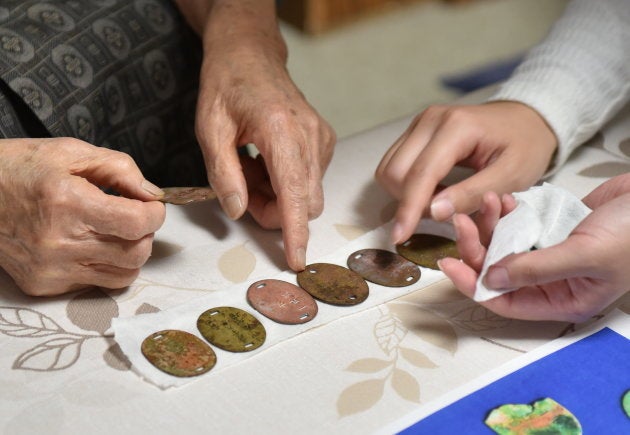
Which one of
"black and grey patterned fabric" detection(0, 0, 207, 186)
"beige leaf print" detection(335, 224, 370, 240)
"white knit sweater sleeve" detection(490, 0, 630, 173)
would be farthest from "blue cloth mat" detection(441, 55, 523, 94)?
"beige leaf print" detection(335, 224, 370, 240)

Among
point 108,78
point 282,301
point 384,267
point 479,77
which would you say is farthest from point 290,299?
point 479,77

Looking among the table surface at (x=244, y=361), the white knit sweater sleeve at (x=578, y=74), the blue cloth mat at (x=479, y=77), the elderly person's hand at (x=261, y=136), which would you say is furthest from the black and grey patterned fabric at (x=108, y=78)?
the blue cloth mat at (x=479, y=77)

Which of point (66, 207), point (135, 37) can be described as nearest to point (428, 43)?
point (135, 37)

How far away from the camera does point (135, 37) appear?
1005 millimetres

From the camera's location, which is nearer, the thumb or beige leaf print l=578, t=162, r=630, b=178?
the thumb

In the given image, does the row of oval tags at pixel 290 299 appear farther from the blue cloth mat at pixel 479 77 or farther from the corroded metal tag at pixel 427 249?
the blue cloth mat at pixel 479 77

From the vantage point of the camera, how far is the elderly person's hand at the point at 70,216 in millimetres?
660

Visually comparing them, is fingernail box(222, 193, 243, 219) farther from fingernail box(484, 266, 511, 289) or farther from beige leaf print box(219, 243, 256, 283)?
fingernail box(484, 266, 511, 289)

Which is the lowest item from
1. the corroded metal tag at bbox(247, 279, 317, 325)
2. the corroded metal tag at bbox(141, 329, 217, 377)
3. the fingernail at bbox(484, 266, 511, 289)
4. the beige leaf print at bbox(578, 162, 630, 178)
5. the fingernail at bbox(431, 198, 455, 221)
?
the corroded metal tag at bbox(141, 329, 217, 377)

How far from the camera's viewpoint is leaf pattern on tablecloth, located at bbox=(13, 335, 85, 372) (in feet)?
2.09

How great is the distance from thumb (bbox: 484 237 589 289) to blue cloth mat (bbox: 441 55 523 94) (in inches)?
72.6

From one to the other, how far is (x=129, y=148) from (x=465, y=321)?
0.52m

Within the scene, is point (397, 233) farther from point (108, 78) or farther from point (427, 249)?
point (108, 78)

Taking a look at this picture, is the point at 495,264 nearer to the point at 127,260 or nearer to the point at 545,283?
the point at 545,283
